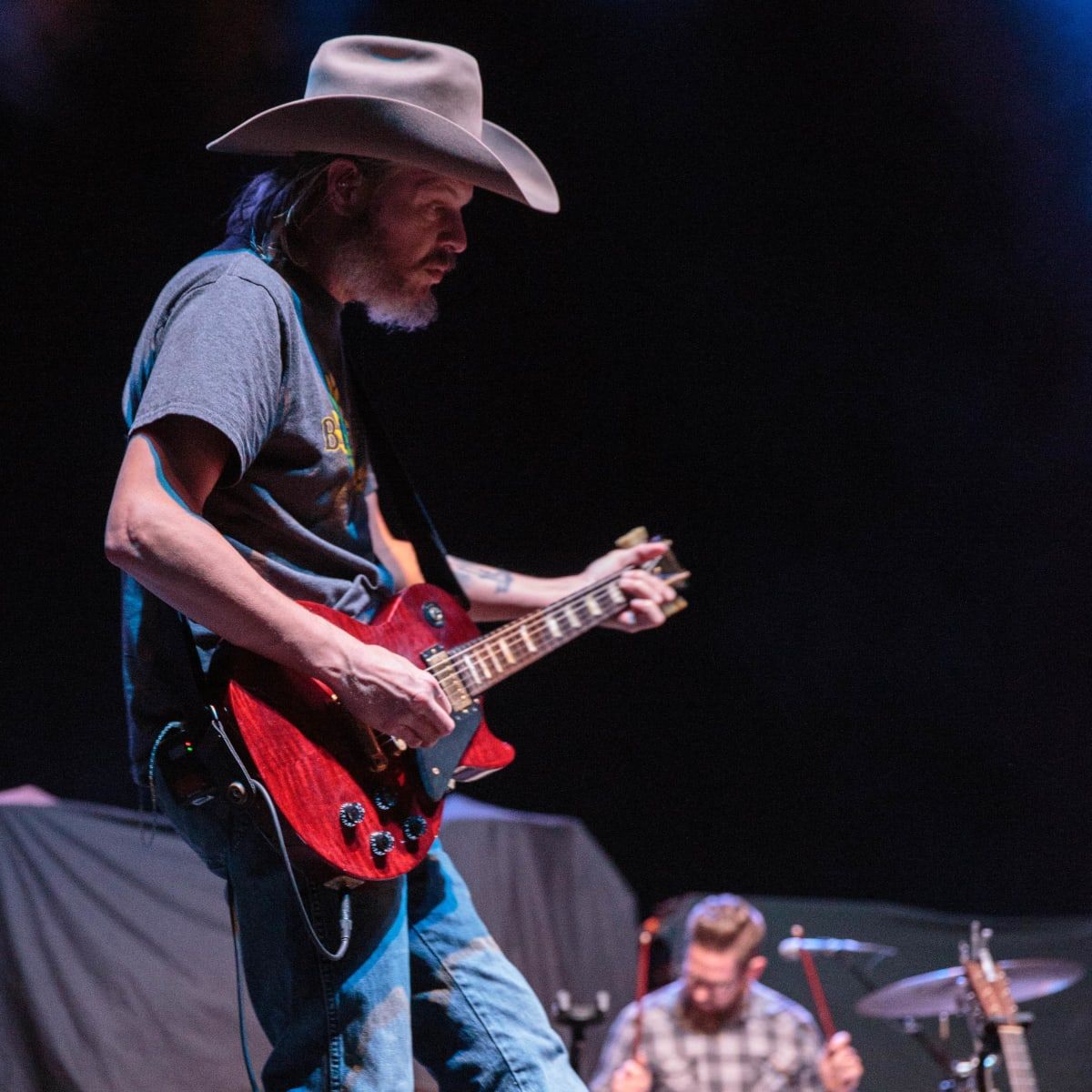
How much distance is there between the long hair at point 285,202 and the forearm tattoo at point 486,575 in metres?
0.81

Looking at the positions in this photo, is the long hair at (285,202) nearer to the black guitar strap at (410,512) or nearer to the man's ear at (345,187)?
the man's ear at (345,187)

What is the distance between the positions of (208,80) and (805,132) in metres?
2.56

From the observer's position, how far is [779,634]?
21.2ft

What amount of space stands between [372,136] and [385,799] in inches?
47.1

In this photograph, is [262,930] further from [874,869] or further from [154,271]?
[874,869]

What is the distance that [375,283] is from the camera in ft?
7.80

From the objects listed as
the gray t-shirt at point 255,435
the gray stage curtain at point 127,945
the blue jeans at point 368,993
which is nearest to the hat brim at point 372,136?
the gray t-shirt at point 255,435

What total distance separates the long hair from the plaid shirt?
14.4ft

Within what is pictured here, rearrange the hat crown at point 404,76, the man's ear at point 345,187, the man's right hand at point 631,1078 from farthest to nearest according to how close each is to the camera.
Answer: the man's right hand at point 631,1078 → the hat crown at point 404,76 → the man's ear at point 345,187

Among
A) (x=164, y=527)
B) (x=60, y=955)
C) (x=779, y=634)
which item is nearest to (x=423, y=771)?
(x=164, y=527)

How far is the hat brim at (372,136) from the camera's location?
7.36 feet

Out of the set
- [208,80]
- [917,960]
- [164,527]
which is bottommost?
[917,960]

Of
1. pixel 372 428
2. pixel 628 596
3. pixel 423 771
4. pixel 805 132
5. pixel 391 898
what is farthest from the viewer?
pixel 805 132

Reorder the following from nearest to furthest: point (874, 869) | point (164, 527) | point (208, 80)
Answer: point (164, 527), point (208, 80), point (874, 869)
